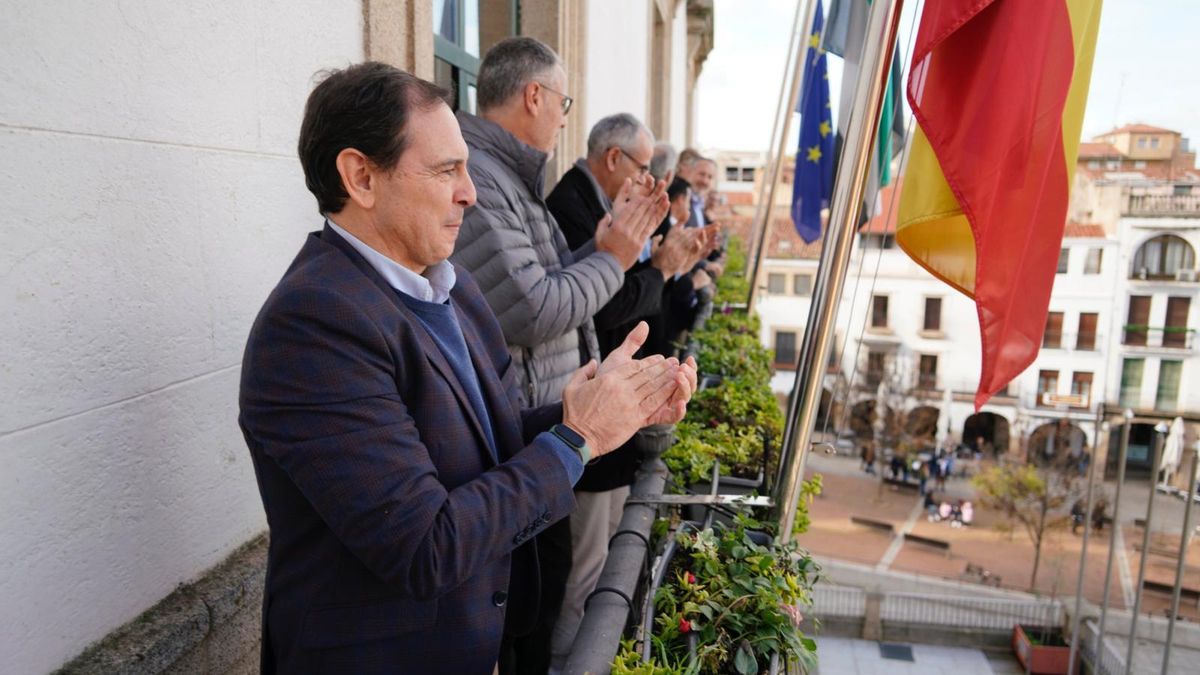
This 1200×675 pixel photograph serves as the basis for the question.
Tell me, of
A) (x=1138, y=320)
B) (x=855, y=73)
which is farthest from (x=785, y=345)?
(x=855, y=73)

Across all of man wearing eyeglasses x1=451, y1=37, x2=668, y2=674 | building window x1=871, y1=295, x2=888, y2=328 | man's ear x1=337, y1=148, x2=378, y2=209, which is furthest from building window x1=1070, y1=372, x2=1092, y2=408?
man's ear x1=337, y1=148, x2=378, y2=209

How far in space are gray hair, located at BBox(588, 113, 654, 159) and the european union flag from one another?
15.3ft

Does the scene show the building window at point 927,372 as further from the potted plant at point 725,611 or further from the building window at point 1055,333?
the potted plant at point 725,611

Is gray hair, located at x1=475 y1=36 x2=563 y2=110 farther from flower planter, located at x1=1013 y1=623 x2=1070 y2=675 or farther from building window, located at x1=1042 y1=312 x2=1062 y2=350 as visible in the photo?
building window, located at x1=1042 y1=312 x2=1062 y2=350

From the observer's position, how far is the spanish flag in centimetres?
204

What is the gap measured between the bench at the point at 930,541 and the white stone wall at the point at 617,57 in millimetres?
19406

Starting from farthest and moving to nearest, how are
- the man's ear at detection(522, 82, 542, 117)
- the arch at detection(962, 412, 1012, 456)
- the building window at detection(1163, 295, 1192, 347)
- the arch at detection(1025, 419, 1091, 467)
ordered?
the arch at detection(962, 412, 1012, 456) < the building window at detection(1163, 295, 1192, 347) < the arch at detection(1025, 419, 1091, 467) < the man's ear at detection(522, 82, 542, 117)

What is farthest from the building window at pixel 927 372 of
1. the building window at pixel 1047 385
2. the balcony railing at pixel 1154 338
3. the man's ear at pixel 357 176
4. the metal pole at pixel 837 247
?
the man's ear at pixel 357 176

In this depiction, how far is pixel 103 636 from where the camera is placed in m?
1.65

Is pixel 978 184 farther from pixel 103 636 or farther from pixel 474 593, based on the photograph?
pixel 103 636

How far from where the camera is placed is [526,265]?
2.31 m

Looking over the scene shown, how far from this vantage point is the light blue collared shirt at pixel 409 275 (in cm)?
143

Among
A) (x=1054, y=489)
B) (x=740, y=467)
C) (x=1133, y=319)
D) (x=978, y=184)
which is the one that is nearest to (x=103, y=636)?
(x=740, y=467)

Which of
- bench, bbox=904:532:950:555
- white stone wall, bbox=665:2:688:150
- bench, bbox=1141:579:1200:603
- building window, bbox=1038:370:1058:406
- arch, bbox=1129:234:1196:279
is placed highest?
white stone wall, bbox=665:2:688:150
